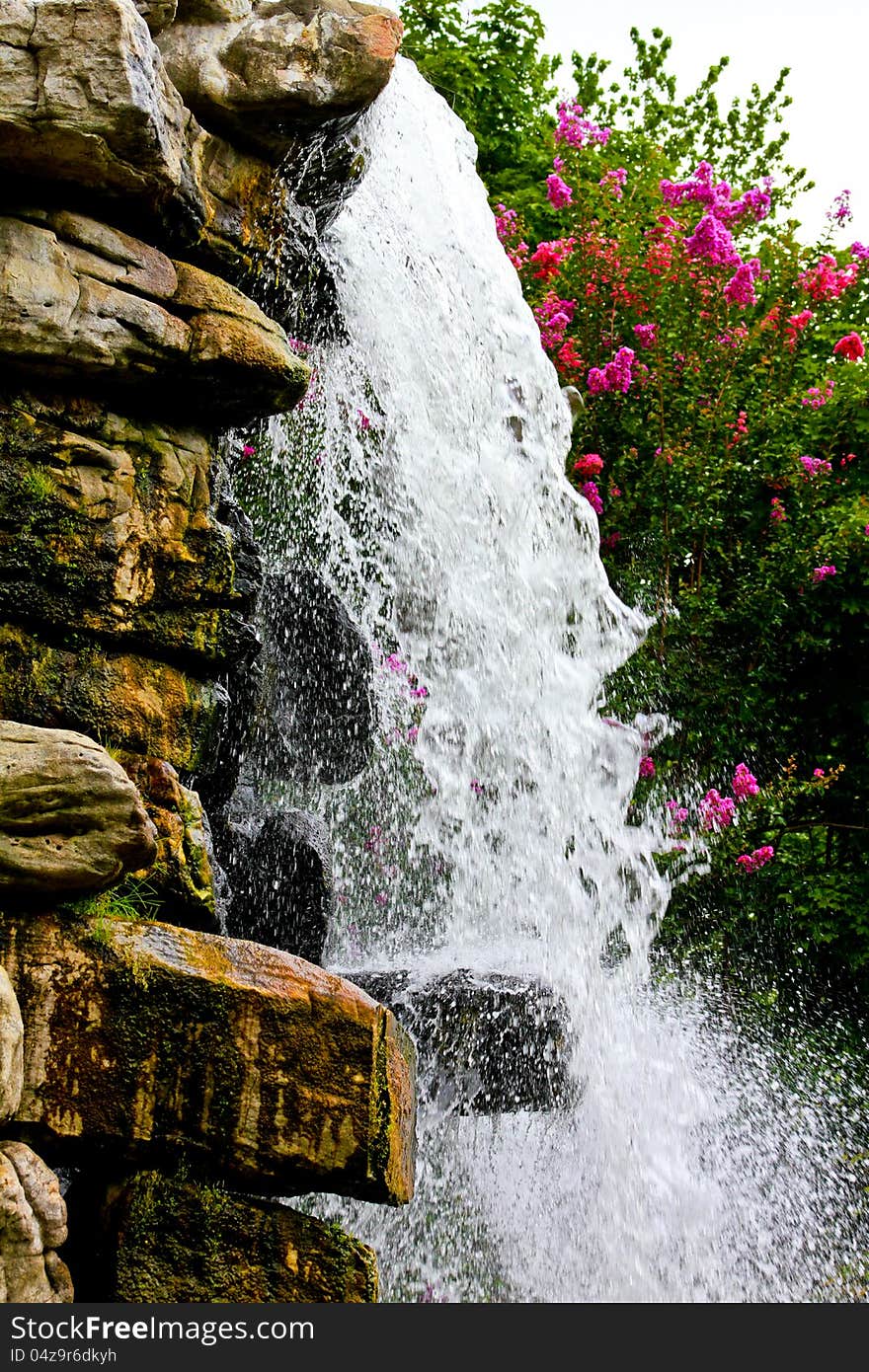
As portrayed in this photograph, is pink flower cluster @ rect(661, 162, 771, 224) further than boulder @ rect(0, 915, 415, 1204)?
Yes

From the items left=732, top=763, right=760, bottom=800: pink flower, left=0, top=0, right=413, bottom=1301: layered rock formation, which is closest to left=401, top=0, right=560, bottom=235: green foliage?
left=732, top=763, right=760, bottom=800: pink flower

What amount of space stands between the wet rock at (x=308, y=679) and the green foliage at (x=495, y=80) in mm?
4835

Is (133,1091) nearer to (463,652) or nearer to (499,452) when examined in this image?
(463,652)

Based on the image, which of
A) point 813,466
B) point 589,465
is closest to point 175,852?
point 589,465

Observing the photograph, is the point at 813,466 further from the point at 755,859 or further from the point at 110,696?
the point at 110,696

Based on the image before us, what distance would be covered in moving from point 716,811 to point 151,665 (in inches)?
157

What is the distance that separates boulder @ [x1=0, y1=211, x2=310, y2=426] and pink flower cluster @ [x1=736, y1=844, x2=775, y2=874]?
12.8ft

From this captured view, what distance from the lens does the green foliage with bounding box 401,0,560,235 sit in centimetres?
878

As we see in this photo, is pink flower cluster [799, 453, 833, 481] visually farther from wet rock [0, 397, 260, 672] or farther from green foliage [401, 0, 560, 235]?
wet rock [0, 397, 260, 672]

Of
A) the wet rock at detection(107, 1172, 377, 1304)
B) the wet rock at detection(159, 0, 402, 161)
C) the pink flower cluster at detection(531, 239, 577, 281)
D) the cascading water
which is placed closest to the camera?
the wet rock at detection(107, 1172, 377, 1304)

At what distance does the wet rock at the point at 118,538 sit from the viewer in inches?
118

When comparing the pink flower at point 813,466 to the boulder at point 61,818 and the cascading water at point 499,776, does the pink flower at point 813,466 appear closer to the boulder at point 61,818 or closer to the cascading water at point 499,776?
the cascading water at point 499,776

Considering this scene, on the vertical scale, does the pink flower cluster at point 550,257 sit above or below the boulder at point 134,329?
above

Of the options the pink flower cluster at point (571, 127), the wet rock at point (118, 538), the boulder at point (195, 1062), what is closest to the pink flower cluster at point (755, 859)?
the wet rock at point (118, 538)
